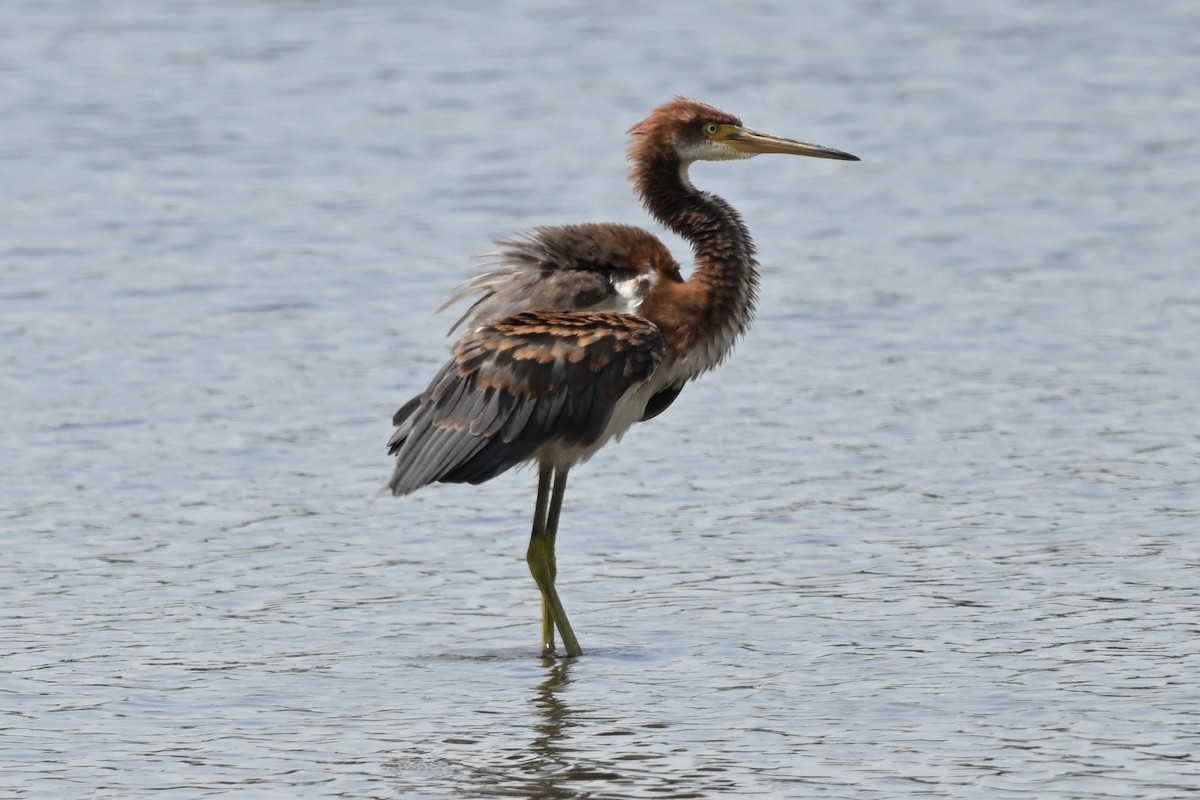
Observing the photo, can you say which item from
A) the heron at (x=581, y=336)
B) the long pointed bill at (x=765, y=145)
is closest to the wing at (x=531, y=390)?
the heron at (x=581, y=336)

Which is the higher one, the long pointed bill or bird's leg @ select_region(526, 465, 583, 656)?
the long pointed bill

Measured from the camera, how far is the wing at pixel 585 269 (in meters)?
8.70

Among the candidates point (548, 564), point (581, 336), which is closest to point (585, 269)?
point (581, 336)

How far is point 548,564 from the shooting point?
8.70 meters

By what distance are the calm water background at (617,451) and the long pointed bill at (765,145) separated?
170 centimetres

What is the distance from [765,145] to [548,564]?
204 cm

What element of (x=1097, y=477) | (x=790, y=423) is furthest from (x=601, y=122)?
(x=1097, y=477)

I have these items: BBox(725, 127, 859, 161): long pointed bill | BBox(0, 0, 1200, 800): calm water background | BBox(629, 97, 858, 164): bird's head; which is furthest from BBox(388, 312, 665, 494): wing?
BBox(725, 127, 859, 161): long pointed bill

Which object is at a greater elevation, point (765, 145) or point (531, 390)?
point (765, 145)

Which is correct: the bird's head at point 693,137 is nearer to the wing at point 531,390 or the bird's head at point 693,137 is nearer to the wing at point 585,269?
the wing at point 585,269

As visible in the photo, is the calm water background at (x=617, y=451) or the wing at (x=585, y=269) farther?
the wing at (x=585, y=269)

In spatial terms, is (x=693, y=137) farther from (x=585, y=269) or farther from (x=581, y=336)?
(x=581, y=336)

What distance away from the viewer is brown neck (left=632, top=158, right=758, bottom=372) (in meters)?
8.68

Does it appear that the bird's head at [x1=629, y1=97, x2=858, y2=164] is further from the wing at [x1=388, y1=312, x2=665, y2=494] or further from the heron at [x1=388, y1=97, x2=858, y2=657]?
the wing at [x1=388, y1=312, x2=665, y2=494]
